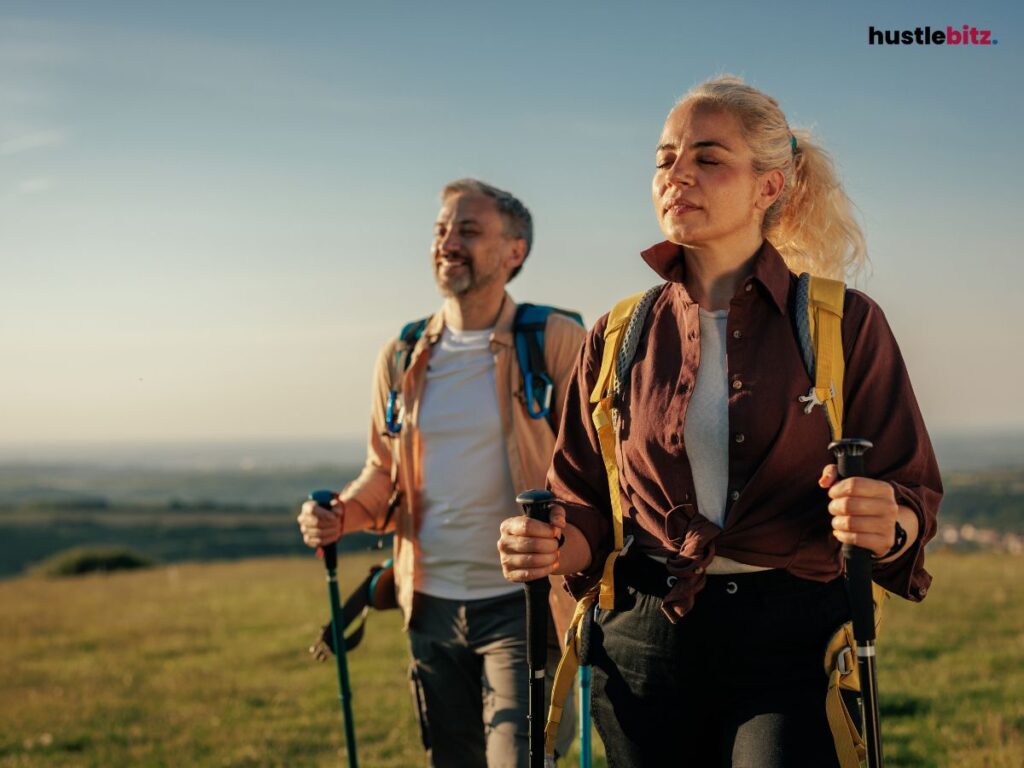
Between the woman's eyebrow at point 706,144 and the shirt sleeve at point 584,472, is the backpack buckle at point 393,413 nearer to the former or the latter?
the shirt sleeve at point 584,472

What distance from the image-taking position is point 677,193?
3336mm

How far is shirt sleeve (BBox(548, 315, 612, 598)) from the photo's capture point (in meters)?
3.47

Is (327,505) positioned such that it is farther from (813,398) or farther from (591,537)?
(813,398)

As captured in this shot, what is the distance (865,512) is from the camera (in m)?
2.77

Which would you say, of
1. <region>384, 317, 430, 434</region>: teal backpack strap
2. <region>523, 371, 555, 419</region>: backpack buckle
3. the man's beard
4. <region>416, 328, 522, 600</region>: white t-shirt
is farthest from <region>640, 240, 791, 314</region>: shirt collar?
<region>384, 317, 430, 434</region>: teal backpack strap

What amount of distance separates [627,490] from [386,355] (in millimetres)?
2690

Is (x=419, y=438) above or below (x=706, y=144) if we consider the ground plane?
below

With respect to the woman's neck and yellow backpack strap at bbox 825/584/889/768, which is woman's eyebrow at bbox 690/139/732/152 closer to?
the woman's neck

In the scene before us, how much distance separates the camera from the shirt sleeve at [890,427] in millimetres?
3047

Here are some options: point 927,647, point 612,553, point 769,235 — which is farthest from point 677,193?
point 927,647

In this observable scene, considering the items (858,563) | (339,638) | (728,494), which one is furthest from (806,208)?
(339,638)

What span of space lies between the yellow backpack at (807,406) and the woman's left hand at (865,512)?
1.09ft

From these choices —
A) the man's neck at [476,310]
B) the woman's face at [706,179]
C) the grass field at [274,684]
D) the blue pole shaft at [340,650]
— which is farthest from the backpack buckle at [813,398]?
the grass field at [274,684]

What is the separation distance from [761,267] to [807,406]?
0.46m
